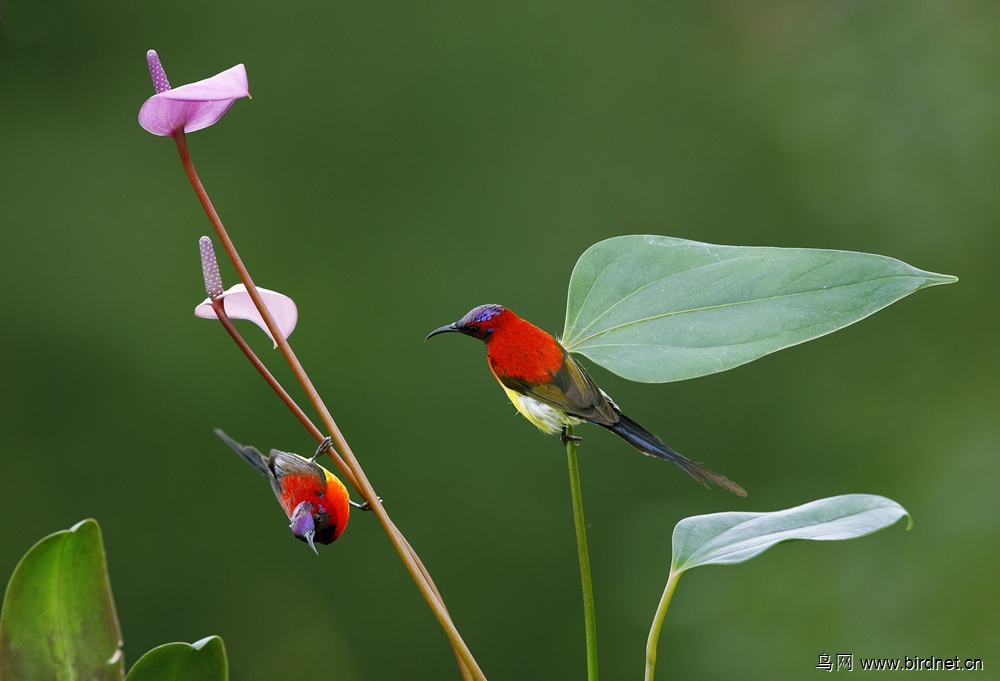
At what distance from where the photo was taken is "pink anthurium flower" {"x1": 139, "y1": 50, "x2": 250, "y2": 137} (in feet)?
0.81

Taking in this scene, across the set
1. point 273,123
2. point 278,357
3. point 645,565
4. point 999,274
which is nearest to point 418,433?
point 278,357

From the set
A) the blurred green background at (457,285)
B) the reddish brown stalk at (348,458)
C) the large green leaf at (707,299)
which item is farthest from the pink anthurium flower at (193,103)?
the blurred green background at (457,285)

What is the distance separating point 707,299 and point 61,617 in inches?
9.9

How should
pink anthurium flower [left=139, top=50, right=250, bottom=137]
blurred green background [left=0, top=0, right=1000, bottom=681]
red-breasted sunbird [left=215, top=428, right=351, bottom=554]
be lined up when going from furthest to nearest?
blurred green background [left=0, top=0, right=1000, bottom=681] → red-breasted sunbird [left=215, top=428, right=351, bottom=554] → pink anthurium flower [left=139, top=50, right=250, bottom=137]

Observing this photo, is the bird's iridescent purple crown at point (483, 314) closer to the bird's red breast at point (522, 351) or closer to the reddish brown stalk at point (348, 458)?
the bird's red breast at point (522, 351)

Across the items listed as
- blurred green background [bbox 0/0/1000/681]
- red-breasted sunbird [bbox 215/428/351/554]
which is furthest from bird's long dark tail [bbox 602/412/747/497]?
blurred green background [bbox 0/0/1000/681]

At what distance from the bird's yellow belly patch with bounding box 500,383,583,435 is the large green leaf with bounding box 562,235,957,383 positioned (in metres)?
0.03

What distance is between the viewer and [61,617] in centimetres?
29

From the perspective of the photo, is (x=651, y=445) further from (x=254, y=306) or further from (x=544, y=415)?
(x=254, y=306)

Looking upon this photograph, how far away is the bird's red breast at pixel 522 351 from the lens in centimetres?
32

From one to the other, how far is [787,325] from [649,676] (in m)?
0.14

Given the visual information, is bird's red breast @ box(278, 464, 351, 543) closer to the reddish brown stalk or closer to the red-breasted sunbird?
the red-breasted sunbird

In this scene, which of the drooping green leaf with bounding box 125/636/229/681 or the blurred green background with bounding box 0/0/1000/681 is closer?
the drooping green leaf with bounding box 125/636/229/681

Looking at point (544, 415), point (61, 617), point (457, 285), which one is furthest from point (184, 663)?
point (457, 285)
